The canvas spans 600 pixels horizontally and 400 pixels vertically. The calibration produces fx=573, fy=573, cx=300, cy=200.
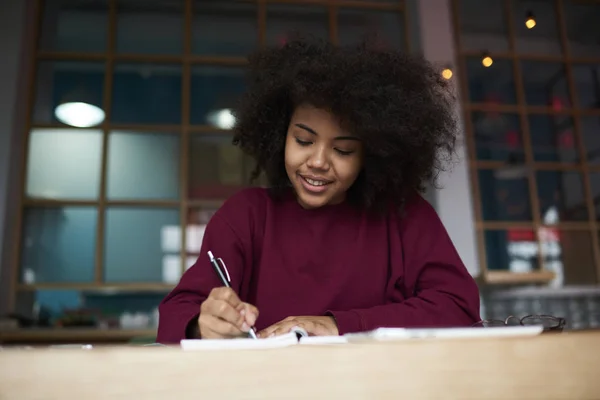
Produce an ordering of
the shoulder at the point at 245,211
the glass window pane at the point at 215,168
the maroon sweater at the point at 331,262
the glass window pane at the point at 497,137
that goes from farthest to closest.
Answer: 1. the glass window pane at the point at 497,137
2. the glass window pane at the point at 215,168
3. the shoulder at the point at 245,211
4. the maroon sweater at the point at 331,262

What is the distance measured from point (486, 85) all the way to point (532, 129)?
40 cm

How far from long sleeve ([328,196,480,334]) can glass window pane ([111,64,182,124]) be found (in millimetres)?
2302

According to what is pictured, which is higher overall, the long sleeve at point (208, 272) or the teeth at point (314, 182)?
the teeth at point (314, 182)

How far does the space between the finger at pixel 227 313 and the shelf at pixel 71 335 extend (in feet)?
6.94

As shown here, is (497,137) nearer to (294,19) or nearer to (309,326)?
(294,19)

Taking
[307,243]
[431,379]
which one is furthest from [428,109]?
[431,379]

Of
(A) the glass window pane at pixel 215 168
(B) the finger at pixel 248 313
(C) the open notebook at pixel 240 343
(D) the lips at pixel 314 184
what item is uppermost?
(A) the glass window pane at pixel 215 168

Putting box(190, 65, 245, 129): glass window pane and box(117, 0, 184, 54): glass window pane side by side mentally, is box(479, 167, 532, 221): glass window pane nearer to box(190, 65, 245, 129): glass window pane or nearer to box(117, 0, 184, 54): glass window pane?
box(190, 65, 245, 129): glass window pane

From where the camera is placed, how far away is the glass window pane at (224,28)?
340 cm

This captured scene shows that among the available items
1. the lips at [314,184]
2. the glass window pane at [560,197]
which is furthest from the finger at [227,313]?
the glass window pane at [560,197]

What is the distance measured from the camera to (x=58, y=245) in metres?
3.06

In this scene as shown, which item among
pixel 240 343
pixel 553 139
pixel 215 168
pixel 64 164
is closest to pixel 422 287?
pixel 240 343

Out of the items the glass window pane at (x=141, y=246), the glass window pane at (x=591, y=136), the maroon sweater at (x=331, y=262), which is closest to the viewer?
the maroon sweater at (x=331, y=262)

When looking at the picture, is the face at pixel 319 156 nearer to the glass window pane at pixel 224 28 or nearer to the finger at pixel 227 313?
the finger at pixel 227 313
